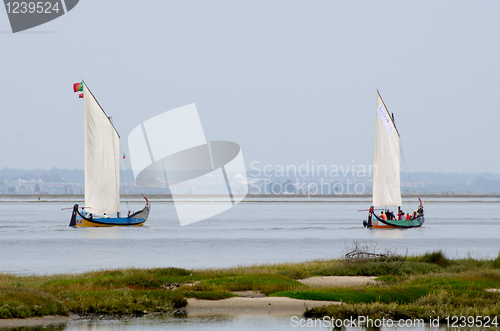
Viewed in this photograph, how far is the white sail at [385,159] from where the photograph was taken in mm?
61344

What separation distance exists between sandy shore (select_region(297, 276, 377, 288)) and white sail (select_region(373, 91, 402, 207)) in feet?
125

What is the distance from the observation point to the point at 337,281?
2378 centimetres

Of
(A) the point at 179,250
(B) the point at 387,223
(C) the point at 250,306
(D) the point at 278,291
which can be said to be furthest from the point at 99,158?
Answer: (C) the point at 250,306

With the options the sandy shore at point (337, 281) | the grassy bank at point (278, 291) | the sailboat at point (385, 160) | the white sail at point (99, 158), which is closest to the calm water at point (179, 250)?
the grassy bank at point (278, 291)

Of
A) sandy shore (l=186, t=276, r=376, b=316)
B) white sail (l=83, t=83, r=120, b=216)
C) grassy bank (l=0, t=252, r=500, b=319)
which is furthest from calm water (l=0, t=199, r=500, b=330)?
white sail (l=83, t=83, r=120, b=216)

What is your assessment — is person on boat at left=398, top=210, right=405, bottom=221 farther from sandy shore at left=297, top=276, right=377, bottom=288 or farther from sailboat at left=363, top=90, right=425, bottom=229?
sandy shore at left=297, top=276, right=377, bottom=288

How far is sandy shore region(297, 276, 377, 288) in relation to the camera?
22516mm

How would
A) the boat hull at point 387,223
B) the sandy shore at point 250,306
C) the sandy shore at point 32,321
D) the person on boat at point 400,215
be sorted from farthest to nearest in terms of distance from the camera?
1. the boat hull at point 387,223
2. the person on boat at point 400,215
3. the sandy shore at point 250,306
4. the sandy shore at point 32,321

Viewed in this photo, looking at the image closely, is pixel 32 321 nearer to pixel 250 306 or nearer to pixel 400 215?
pixel 250 306

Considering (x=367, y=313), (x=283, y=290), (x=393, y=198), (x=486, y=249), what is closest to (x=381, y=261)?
(x=283, y=290)

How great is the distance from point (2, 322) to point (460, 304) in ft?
41.9

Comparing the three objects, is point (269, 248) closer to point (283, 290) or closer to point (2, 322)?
point (283, 290)

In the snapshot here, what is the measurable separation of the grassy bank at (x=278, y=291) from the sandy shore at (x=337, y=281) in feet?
1.72

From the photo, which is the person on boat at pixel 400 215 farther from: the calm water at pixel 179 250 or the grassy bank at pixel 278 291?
the grassy bank at pixel 278 291
